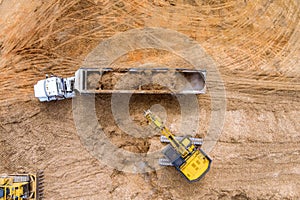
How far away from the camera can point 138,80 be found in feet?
39.9

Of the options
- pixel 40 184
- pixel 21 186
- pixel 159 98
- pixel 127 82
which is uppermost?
pixel 127 82

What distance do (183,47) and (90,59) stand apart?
134 inches

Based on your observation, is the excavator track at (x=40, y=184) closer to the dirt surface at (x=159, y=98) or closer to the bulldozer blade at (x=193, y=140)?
the dirt surface at (x=159, y=98)

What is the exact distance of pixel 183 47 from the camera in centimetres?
1277

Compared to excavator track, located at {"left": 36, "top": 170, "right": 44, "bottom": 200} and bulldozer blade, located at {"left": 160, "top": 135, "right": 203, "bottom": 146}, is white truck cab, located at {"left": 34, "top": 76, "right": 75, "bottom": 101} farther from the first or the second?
bulldozer blade, located at {"left": 160, "top": 135, "right": 203, "bottom": 146}

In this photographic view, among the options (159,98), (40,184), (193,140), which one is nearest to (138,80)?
(159,98)

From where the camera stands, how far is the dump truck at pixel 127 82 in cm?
1202

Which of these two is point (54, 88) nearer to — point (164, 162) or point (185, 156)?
point (164, 162)

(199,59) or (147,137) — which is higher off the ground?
(199,59)

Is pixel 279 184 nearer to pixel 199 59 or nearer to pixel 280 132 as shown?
pixel 280 132

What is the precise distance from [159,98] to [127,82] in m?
1.30

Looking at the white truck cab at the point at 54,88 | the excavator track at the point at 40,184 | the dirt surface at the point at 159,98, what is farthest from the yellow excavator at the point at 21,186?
the white truck cab at the point at 54,88

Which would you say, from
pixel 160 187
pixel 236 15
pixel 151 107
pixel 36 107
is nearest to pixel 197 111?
pixel 151 107

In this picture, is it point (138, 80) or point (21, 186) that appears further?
point (138, 80)
